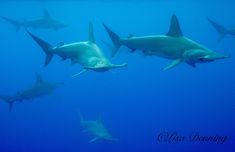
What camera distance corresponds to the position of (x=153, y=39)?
7.21 metres

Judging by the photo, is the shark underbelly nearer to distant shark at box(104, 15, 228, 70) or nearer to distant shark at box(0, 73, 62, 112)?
distant shark at box(104, 15, 228, 70)

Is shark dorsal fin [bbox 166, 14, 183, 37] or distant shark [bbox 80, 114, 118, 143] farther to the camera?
distant shark [bbox 80, 114, 118, 143]

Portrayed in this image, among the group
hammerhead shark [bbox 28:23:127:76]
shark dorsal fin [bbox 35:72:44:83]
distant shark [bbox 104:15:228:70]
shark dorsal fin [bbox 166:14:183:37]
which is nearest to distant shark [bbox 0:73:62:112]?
shark dorsal fin [bbox 35:72:44:83]

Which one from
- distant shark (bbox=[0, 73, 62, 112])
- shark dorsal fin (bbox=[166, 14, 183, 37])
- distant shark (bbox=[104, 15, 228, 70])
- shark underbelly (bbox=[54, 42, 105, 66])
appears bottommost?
distant shark (bbox=[0, 73, 62, 112])

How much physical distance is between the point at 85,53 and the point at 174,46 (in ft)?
5.38

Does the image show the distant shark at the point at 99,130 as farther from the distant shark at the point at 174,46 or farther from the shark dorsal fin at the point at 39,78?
the distant shark at the point at 174,46

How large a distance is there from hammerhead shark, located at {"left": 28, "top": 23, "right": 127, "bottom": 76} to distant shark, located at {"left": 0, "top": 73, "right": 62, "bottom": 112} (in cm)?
592

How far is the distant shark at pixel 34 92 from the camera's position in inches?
529

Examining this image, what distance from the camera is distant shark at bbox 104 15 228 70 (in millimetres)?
6801

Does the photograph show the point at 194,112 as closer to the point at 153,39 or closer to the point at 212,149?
the point at 212,149

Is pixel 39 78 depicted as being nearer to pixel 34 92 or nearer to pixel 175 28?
pixel 34 92

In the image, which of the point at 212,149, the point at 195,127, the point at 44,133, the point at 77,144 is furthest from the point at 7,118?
the point at 212,149

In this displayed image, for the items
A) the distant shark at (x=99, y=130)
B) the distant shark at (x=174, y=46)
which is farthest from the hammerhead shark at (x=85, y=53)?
the distant shark at (x=99, y=130)

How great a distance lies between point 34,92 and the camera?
13.9m
